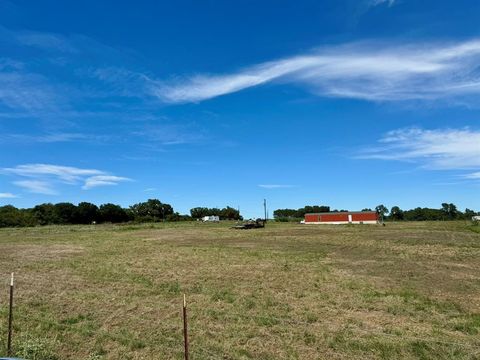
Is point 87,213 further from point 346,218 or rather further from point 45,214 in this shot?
point 346,218

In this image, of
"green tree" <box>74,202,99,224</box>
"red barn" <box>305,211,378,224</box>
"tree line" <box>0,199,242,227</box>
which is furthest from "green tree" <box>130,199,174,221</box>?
"red barn" <box>305,211,378,224</box>

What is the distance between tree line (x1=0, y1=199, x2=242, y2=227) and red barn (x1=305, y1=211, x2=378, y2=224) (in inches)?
2533

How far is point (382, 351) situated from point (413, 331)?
6.49 feet

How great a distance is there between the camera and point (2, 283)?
17.5m

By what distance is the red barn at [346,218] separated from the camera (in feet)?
356

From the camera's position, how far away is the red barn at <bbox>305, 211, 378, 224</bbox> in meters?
109

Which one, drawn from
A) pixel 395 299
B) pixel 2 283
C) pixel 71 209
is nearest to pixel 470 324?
pixel 395 299

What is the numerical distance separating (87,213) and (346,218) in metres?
102

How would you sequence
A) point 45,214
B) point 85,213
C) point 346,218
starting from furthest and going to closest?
point 85,213
point 45,214
point 346,218

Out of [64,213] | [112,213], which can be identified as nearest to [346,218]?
[112,213]

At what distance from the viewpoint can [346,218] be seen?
364 feet

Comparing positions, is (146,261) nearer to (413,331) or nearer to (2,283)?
(2,283)

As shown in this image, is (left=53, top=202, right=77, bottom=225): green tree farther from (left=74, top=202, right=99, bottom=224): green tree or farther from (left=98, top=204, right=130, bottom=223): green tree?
(left=98, top=204, right=130, bottom=223): green tree

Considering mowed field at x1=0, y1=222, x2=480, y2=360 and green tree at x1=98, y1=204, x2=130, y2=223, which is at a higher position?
green tree at x1=98, y1=204, x2=130, y2=223
